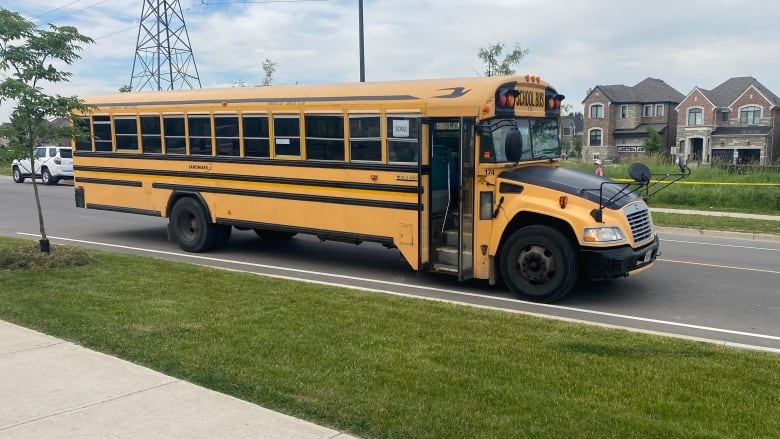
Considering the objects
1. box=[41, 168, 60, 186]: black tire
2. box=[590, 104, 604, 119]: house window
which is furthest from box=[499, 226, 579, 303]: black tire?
box=[590, 104, 604, 119]: house window

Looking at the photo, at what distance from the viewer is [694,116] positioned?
62625 mm

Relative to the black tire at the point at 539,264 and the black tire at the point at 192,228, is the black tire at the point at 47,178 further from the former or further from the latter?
the black tire at the point at 539,264

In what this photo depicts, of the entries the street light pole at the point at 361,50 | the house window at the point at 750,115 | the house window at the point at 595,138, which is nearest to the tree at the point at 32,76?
the street light pole at the point at 361,50

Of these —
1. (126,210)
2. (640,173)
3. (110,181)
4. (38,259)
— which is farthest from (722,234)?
(38,259)

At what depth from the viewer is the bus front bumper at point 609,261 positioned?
763 cm

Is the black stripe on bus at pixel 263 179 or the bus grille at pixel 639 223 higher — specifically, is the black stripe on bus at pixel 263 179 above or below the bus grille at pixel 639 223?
above

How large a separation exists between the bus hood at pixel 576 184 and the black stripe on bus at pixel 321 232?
1.90m

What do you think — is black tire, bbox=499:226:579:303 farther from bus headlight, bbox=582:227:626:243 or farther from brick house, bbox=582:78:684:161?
brick house, bbox=582:78:684:161

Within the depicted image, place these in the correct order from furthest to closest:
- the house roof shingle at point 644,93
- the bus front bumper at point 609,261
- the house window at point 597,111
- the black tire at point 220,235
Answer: the house window at point 597,111 < the house roof shingle at point 644,93 < the black tire at point 220,235 < the bus front bumper at point 609,261

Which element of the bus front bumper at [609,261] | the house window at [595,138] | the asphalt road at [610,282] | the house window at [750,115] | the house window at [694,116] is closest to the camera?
the asphalt road at [610,282]

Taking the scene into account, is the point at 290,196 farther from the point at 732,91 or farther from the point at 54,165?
the point at 732,91

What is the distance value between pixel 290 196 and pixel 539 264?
3.92 meters

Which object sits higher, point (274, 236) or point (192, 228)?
point (192, 228)

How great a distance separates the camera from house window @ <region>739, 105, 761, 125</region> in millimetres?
59344
